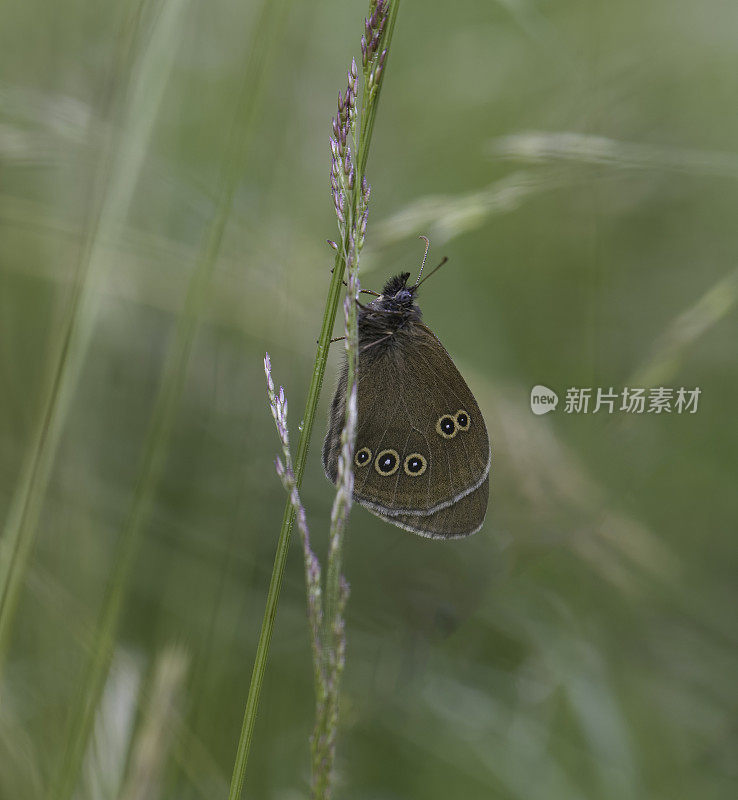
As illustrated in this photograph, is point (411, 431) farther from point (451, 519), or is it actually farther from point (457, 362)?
point (457, 362)

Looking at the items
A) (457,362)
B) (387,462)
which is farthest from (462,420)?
(457,362)

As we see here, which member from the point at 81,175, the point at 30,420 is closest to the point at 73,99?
the point at 81,175

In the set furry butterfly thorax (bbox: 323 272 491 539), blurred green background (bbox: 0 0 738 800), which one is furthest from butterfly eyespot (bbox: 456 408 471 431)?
blurred green background (bbox: 0 0 738 800)

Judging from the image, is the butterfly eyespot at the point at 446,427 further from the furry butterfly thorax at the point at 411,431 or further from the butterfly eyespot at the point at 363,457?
the butterfly eyespot at the point at 363,457

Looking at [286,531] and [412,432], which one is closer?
[286,531]

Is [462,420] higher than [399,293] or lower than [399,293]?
lower

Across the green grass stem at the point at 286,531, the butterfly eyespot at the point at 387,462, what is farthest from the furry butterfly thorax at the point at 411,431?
the green grass stem at the point at 286,531

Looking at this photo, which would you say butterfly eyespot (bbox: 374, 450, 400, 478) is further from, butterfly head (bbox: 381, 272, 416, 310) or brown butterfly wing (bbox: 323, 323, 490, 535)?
butterfly head (bbox: 381, 272, 416, 310)
